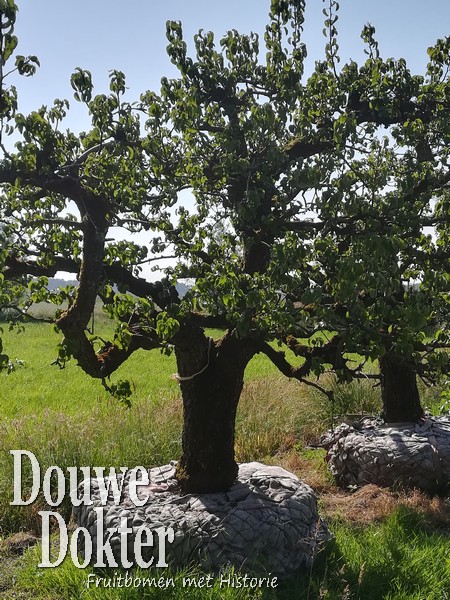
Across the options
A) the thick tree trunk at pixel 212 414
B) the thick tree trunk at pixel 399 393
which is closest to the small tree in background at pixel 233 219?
the thick tree trunk at pixel 212 414

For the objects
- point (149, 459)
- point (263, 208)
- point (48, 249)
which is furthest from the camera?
A: point (149, 459)

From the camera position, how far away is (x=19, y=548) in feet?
22.9

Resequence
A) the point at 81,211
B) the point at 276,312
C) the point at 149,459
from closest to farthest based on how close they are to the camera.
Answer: the point at 276,312, the point at 81,211, the point at 149,459

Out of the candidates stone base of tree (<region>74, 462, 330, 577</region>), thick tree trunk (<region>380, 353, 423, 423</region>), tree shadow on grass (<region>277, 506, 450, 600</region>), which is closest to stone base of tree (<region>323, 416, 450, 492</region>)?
thick tree trunk (<region>380, 353, 423, 423</region>)

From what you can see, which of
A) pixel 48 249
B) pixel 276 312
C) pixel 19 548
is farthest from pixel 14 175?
pixel 19 548

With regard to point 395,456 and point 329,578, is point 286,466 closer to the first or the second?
point 395,456

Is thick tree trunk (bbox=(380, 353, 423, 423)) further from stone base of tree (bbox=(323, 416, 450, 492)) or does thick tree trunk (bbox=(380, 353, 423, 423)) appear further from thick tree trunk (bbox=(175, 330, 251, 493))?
thick tree trunk (bbox=(175, 330, 251, 493))

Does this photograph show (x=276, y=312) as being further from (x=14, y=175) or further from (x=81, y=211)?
(x=14, y=175)

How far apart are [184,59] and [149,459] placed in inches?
225

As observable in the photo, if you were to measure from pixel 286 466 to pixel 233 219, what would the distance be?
4.99 m

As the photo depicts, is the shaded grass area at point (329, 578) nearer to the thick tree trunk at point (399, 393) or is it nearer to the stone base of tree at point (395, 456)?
the stone base of tree at point (395, 456)

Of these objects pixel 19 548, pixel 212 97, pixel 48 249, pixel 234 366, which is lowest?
pixel 19 548

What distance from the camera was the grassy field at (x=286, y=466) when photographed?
221 inches

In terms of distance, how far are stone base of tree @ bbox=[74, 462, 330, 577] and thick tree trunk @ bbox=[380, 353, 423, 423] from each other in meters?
2.99
